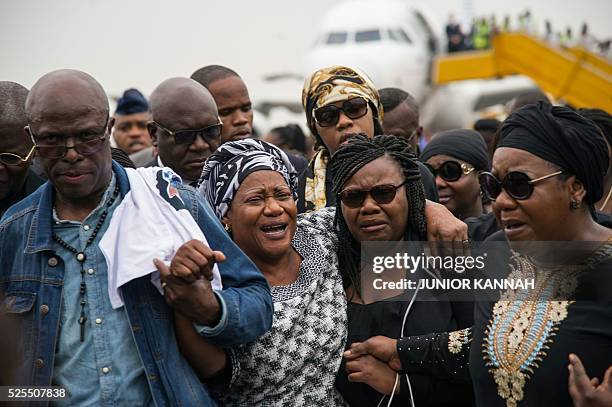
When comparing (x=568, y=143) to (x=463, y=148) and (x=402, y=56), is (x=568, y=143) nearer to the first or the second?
(x=463, y=148)

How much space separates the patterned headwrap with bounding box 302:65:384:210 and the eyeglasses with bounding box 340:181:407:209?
43.1 inches

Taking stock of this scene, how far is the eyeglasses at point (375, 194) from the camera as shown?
3922 millimetres

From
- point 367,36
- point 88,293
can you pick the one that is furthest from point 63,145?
point 367,36

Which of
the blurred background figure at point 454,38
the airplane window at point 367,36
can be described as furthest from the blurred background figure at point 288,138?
the blurred background figure at point 454,38

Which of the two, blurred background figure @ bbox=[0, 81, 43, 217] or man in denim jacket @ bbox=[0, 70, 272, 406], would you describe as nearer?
man in denim jacket @ bbox=[0, 70, 272, 406]

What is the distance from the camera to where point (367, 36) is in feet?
94.9

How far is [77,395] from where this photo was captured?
123 inches

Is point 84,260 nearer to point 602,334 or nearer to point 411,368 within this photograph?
point 411,368

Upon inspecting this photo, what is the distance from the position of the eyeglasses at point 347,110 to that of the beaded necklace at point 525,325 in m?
2.11

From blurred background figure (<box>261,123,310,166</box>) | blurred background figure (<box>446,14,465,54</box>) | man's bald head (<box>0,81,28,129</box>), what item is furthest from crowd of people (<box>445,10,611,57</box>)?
man's bald head (<box>0,81,28,129</box>)

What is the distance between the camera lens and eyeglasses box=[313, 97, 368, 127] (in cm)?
521

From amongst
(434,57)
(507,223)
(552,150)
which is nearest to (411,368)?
(507,223)

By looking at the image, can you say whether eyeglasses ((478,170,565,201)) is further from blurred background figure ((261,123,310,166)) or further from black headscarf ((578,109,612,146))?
blurred background figure ((261,123,310,166))

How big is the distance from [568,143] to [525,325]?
632mm
